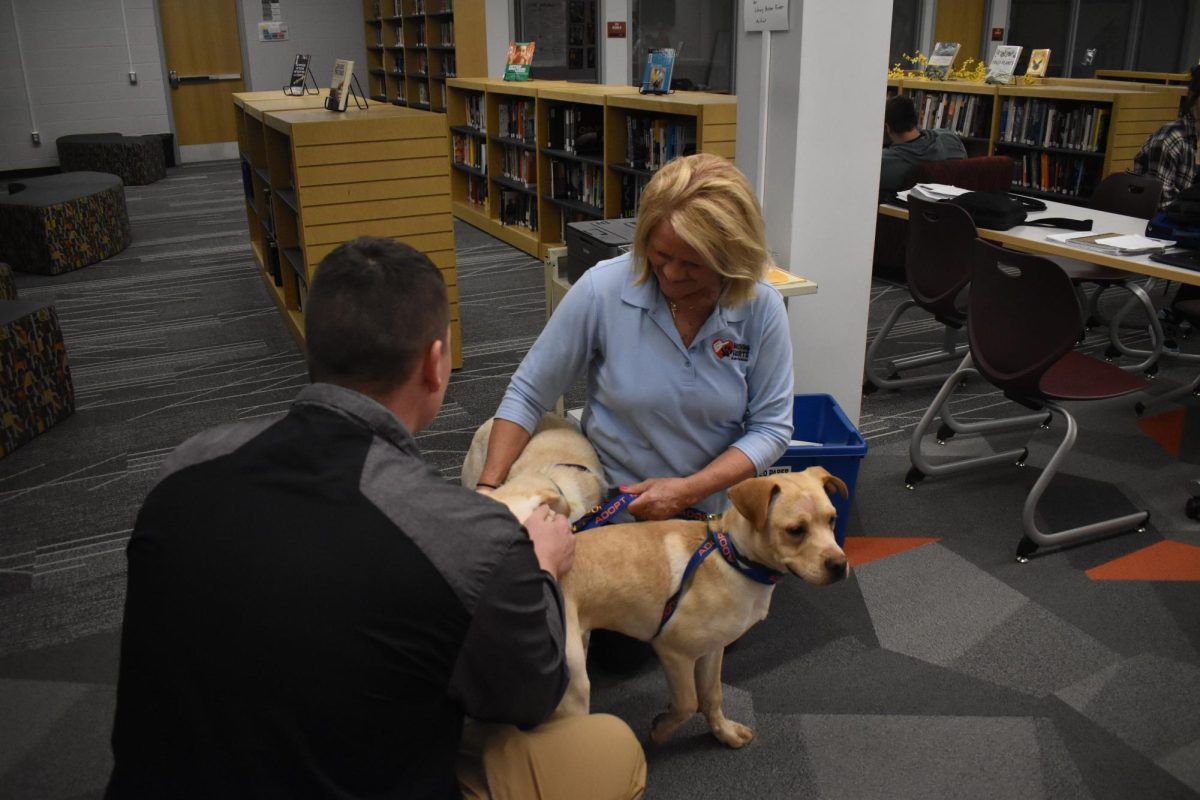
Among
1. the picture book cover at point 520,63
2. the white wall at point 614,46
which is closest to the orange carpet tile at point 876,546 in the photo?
the picture book cover at point 520,63

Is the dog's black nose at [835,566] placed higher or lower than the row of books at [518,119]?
lower

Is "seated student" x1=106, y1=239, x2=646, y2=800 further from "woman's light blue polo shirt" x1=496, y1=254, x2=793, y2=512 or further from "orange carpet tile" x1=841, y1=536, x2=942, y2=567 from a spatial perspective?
"orange carpet tile" x1=841, y1=536, x2=942, y2=567

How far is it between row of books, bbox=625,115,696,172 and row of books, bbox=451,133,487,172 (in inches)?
83.5

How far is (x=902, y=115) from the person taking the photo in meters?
5.81

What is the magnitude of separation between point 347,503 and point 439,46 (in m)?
8.66

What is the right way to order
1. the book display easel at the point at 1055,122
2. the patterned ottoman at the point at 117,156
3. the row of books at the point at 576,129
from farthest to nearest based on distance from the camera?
the patterned ottoman at the point at 117,156, the book display easel at the point at 1055,122, the row of books at the point at 576,129

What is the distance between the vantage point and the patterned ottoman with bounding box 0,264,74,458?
381 centimetres

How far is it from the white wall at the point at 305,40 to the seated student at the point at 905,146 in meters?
8.09

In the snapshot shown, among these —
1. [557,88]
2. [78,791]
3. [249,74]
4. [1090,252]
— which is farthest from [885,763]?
[249,74]

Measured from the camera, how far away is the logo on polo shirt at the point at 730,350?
2.19 m

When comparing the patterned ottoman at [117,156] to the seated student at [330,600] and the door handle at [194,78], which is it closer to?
the door handle at [194,78]

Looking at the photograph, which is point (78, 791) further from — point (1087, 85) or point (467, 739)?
point (1087, 85)

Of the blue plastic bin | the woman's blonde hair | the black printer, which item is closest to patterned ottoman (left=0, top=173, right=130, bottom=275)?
the black printer

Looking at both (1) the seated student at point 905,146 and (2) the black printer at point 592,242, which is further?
(1) the seated student at point 905,146
